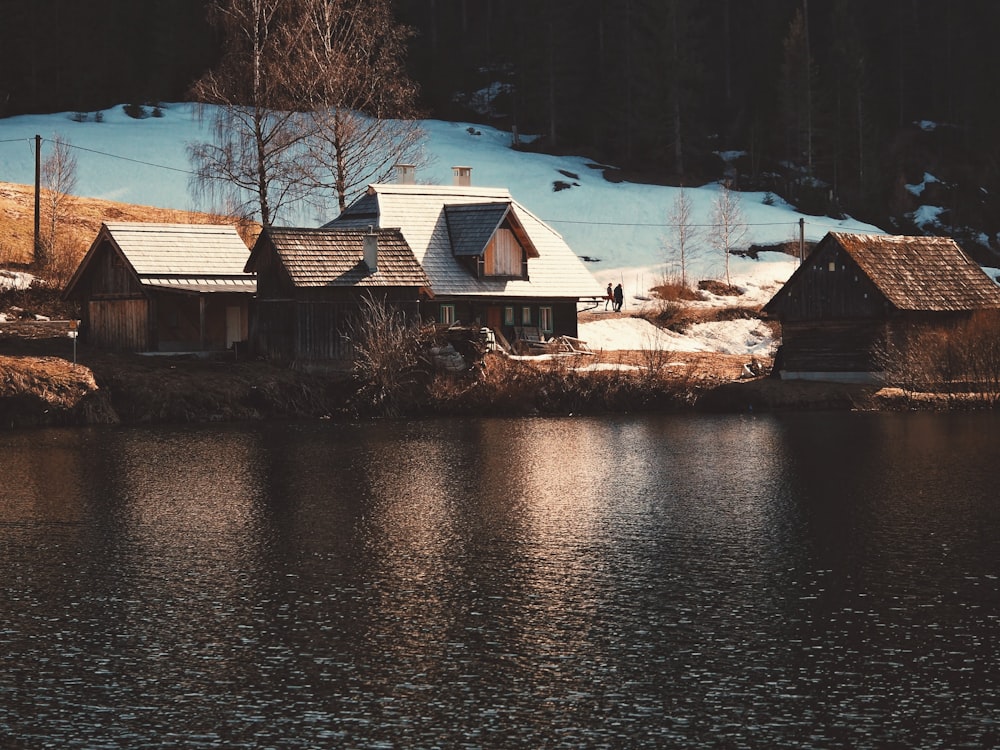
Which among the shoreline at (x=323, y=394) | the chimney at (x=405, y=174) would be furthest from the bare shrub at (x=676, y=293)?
the shoreline at (x=323, y=394)

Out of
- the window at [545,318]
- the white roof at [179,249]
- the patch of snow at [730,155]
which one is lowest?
the window at [545,318]

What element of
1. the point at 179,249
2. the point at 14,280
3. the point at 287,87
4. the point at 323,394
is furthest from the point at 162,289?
the point at 287,87

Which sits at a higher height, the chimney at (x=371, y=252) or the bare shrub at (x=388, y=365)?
the chimney at (x=371, y=252)

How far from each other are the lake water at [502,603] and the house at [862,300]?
17577 mm

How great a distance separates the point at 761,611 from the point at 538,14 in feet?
295

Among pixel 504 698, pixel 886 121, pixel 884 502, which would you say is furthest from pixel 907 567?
pixel 886 121

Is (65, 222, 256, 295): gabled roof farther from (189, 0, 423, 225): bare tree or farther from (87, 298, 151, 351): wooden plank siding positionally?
(189, 0, 423, 225): bare tree

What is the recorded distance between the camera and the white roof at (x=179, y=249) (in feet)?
173

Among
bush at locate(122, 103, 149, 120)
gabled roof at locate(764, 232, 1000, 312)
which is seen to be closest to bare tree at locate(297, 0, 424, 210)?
gabled roof at locate(764, 232, 1000, 312)

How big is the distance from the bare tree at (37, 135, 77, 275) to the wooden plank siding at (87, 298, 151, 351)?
7285 millimetres

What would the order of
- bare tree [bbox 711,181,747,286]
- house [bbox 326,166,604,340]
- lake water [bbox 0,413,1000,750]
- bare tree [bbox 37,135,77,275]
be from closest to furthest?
lake water [bbox 0,413,1000,750] → house [bbox 326,166,604,340] → bare tree [bbox 37,135,77,275] → bare tree [bbox 711,181,747,286]

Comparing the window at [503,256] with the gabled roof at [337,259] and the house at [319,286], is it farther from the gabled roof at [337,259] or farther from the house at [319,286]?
the house at [319,286]

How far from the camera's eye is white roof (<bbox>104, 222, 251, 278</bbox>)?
52719 mm

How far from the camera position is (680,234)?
81438mm
